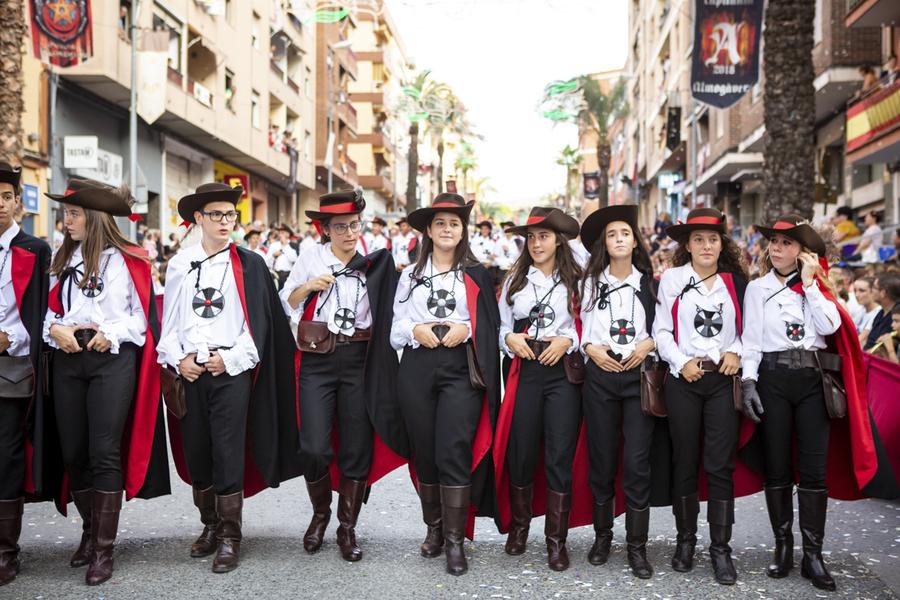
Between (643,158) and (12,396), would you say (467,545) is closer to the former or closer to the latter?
(12,396)

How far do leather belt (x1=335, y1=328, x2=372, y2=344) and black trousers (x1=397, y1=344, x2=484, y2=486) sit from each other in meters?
0.28

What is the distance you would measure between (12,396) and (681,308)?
375 cm

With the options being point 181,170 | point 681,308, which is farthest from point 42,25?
point 681,308

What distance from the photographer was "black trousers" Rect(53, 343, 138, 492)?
5.09 m

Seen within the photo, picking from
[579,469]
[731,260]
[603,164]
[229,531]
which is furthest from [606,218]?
[603,164]

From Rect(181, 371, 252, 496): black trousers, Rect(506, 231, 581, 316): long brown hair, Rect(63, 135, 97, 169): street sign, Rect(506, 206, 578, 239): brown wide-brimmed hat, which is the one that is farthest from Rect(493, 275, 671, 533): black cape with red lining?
Rect(63, 135, 97, 169): street sign

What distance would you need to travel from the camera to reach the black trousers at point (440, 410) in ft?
17.6

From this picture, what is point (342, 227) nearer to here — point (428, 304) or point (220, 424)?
point (428, 304)

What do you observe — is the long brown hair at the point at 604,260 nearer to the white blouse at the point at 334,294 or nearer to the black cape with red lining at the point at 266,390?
the white blouse at the point at 334,294

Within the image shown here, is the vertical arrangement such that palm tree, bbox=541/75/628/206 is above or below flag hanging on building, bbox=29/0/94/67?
above

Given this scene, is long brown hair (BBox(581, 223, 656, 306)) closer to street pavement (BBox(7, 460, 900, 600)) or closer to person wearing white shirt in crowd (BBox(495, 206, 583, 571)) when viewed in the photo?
person wearing white shirt in crowd (BBox(495, 206, 583, 571))

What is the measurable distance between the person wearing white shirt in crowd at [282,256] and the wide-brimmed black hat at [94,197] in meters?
15.1

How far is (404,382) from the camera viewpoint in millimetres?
5492

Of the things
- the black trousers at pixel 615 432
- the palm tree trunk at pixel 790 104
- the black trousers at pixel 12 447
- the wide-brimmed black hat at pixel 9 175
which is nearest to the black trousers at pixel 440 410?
the black trousers at pixel 615 432
